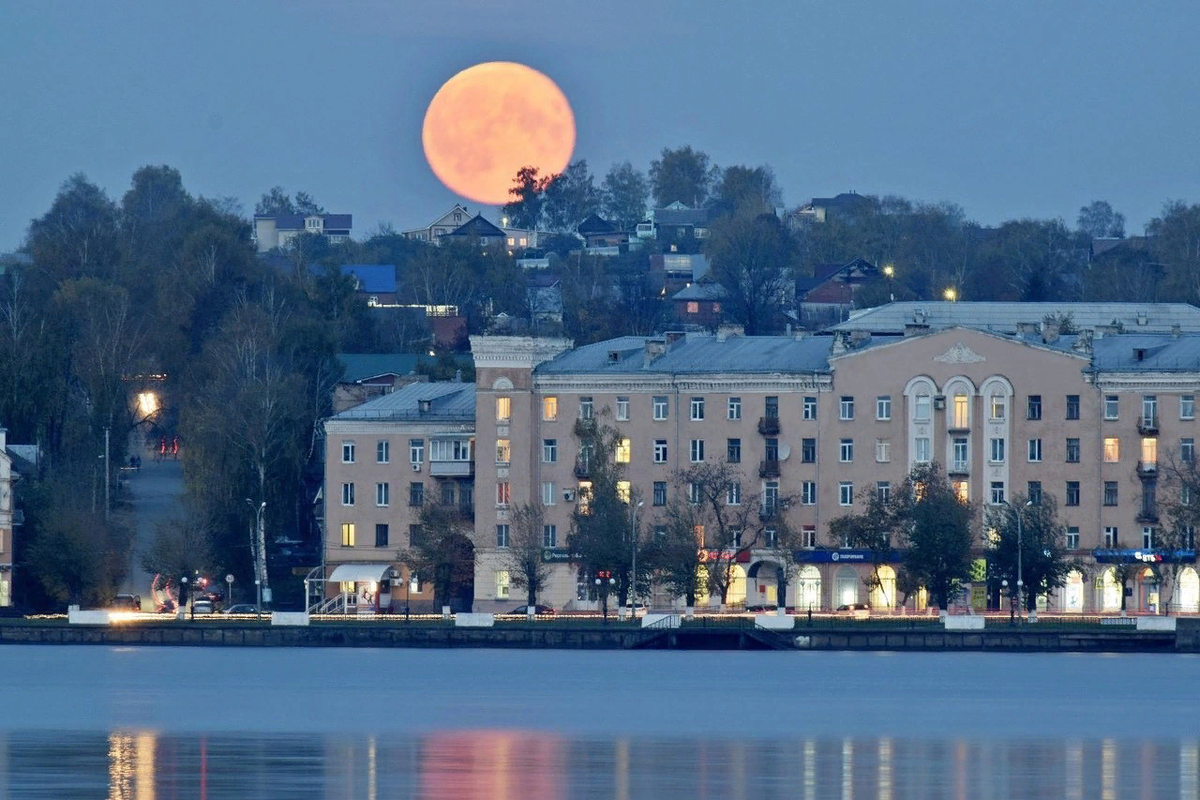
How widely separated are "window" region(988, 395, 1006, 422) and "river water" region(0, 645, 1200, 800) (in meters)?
12.1

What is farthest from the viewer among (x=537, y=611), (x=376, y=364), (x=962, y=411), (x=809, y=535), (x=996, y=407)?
(x=376, y=364)

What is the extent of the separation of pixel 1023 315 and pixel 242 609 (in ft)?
116

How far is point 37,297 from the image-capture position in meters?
151

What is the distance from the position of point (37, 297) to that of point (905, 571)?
2091 inches

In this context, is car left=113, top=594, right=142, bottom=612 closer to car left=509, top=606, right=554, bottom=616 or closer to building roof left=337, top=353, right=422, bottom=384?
car left=509, top=606, right=554, bottom=616

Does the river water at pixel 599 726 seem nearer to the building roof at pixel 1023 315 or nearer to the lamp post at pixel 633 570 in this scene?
the lamp post at pixel 633 570

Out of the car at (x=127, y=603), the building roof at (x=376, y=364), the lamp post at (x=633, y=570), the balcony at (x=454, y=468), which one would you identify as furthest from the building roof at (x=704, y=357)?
the building roof at (x=376, y=364)

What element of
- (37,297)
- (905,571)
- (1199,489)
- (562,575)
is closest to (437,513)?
(562,575)

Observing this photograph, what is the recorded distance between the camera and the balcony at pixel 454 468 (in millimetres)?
120875

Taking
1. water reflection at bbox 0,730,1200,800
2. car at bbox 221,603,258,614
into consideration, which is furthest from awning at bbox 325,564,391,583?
water reflection at bbox 0,730,1200,800

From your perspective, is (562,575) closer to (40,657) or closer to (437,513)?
(437,513)

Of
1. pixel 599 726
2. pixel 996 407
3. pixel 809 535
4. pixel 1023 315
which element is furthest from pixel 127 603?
pixel 599 726

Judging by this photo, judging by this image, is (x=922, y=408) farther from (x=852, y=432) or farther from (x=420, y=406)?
(x=420, y=406)

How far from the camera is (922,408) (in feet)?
383
